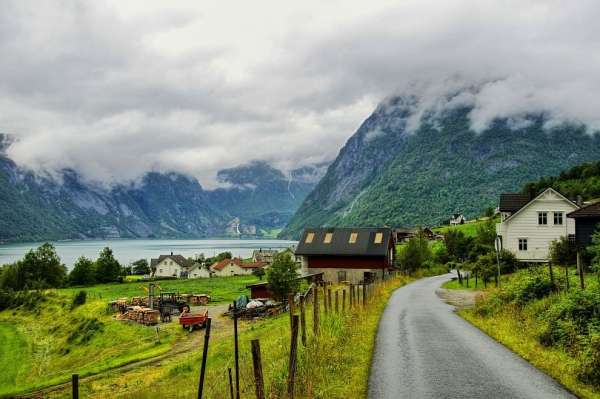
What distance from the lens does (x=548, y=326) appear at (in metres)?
18.4

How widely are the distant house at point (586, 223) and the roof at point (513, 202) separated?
1525cm

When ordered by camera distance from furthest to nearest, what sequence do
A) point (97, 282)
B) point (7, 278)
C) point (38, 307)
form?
1. point (97, 282)
2. point (7, 278)
3. point (38, 307)

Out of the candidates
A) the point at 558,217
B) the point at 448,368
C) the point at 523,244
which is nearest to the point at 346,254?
the point at 523,244

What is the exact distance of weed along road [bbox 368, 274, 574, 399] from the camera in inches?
514

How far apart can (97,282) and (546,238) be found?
329ft

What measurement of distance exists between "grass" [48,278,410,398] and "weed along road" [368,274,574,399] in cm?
63

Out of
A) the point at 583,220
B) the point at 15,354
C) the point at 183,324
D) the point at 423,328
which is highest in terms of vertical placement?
the point at 583,220

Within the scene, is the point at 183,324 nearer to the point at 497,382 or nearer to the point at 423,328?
the point at 423,328

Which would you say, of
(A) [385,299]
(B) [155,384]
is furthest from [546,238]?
(B) [155,384]

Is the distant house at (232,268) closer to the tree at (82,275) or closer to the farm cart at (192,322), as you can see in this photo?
the tree at (82,275)

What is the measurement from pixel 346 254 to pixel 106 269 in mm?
76268

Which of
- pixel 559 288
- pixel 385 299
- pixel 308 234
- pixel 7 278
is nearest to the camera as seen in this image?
pixel 559 288

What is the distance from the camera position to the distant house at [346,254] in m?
67.5

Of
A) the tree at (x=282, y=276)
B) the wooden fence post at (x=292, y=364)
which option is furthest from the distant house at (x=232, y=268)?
the wooden fence post at (x=292, y=364)
